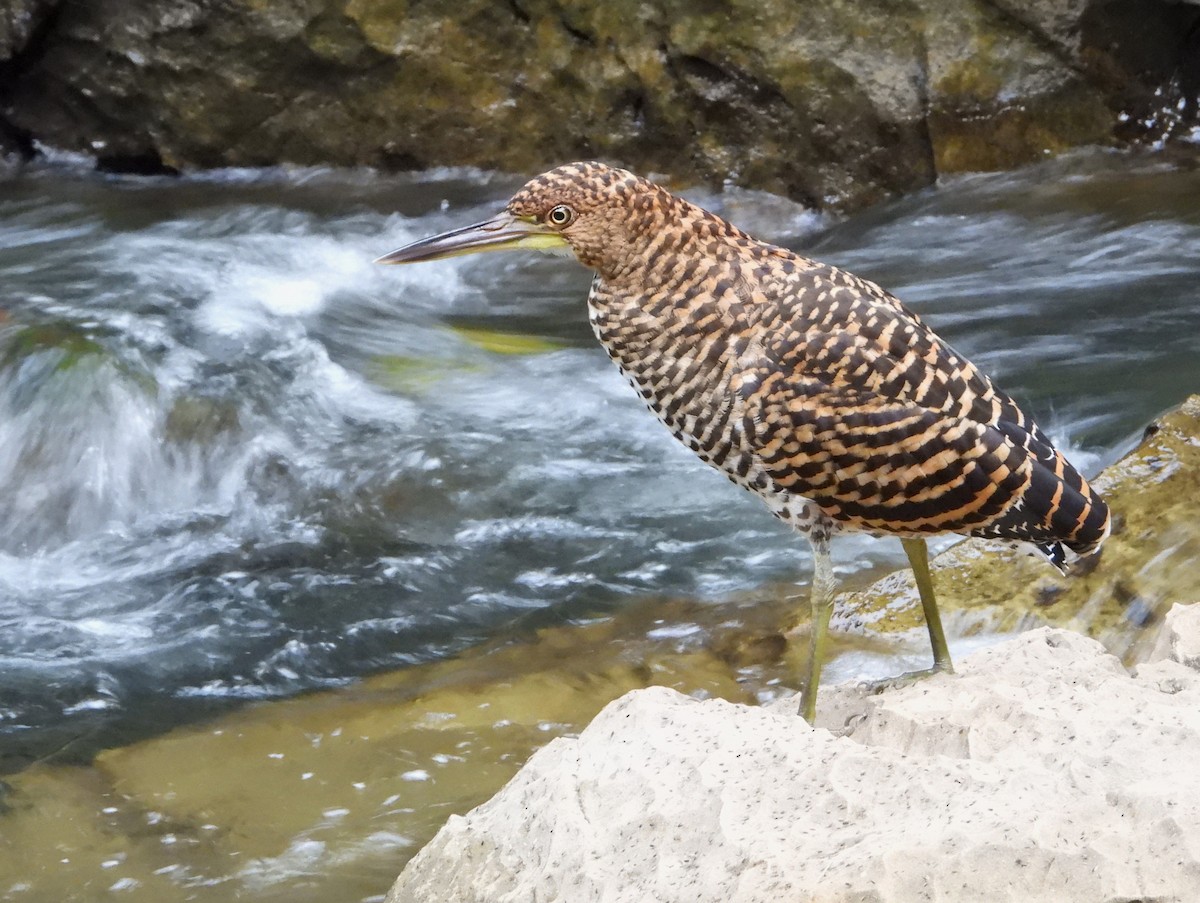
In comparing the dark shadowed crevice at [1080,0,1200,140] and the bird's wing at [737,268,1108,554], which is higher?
the dark shadowed crevice at [1080,0,1200,140]

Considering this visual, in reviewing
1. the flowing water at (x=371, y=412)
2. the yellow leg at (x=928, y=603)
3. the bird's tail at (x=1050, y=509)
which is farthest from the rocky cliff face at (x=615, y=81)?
the bird's tail at (x=1050, y=509)

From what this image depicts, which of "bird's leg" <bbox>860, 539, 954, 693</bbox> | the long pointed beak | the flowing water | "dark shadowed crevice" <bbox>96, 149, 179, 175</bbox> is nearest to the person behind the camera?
the long pointed beak

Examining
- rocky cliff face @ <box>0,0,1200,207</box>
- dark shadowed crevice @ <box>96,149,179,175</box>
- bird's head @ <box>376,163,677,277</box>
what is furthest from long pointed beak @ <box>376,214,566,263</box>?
dark shadowed crevice @ <box>96,149,179,175</box>

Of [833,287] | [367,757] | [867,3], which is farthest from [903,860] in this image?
[867,3]

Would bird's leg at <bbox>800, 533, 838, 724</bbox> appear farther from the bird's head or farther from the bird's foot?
the bird's head

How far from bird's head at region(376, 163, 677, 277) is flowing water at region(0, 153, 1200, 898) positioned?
2.16 meters

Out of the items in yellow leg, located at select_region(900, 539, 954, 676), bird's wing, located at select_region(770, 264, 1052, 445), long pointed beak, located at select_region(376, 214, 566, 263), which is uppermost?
long pointed beak, located at select_region(376, 214, 566, 263)

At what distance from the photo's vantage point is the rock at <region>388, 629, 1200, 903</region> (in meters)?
2.38

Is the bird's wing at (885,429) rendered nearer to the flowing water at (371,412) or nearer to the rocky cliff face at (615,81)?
the flowing water at (371,412)

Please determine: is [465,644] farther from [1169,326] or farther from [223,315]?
[1169,326]

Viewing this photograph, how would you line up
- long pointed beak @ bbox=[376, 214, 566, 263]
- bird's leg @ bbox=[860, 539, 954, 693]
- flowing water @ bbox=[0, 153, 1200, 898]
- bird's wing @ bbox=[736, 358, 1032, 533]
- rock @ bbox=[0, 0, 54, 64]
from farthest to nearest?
rock @ bbox=[0, 0, 54, 64] < flowing water @ bbox=[0, 153, 1200, 898] < bird's leg @ bbox=[860, 539, 954, 693] < long pointed beak @ bbox=[376, 214, 566, 263] < bird's wing @ bbox=[736, 358, 1032, 533]

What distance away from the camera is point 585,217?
3.60 metres

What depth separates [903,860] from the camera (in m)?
2.39

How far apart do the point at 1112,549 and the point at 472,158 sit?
661cm
